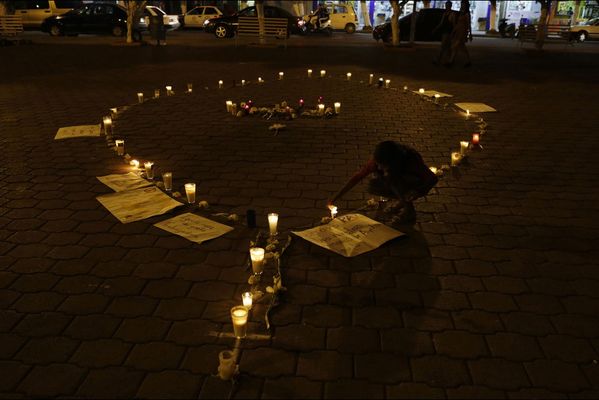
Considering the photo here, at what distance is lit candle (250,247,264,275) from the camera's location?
3686 millimetres

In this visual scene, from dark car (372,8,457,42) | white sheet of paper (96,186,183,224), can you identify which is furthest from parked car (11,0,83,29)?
white sheet of paper (96,186,183,224)

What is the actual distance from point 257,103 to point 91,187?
4.88 meters

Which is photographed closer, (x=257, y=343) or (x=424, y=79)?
(x=257, y=343)

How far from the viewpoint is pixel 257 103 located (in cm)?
988

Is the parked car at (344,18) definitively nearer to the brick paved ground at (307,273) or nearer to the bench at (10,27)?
the bench at (10,27)

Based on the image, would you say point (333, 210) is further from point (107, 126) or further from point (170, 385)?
point (107, 126)

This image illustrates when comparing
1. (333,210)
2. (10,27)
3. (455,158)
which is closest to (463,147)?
(455,158)

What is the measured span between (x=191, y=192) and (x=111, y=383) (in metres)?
2.50

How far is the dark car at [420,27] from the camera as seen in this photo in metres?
22.5

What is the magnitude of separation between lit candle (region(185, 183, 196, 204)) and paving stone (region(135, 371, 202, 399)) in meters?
2.42

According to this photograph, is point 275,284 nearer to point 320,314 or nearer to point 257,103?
point 320,314

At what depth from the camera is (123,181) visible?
5.68 meters

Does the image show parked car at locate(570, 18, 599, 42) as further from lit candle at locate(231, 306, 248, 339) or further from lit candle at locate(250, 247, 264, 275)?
lit candle at locate(231, 306, 248, 339)

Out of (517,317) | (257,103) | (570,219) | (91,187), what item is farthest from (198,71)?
(517,317)
